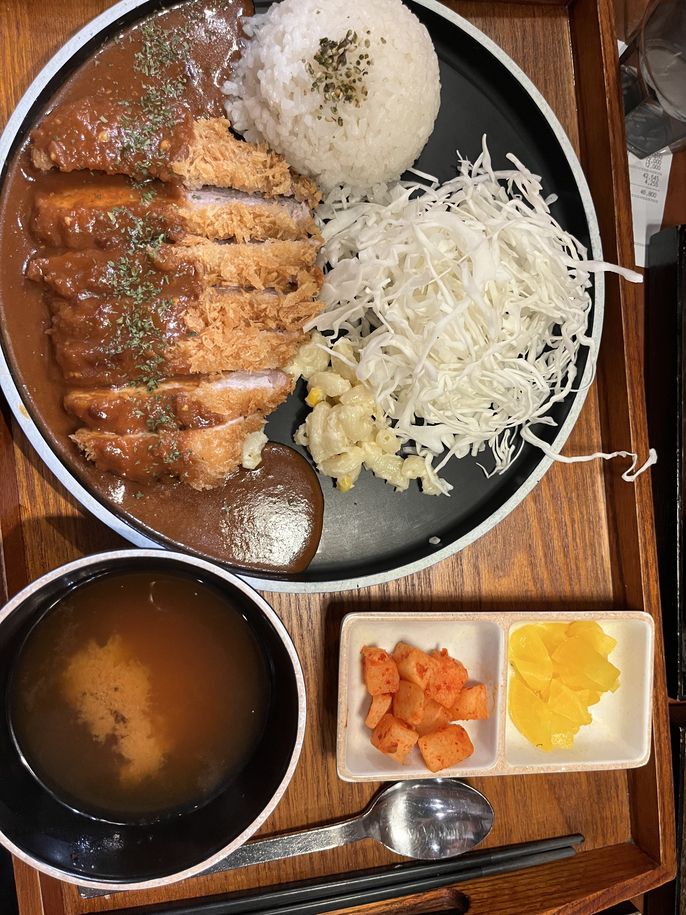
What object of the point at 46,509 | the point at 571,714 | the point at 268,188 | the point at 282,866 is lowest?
the point at 282,866

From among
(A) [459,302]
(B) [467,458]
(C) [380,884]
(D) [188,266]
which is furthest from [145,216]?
(C) [380,884]

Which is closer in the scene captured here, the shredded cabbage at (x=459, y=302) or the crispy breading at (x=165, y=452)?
the crispy breading at (x=165, y=452)

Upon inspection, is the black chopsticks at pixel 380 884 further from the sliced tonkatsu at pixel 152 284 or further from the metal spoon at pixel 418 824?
the sliced tonkatsu at pixel 152 284

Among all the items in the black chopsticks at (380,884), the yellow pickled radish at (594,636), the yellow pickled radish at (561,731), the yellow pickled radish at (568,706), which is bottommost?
the black chopsticks at (380,884)

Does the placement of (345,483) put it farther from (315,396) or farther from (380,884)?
(380,884)

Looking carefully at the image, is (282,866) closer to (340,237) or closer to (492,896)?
(492,896)

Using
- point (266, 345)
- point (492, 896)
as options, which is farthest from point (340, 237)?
point (492, 896)

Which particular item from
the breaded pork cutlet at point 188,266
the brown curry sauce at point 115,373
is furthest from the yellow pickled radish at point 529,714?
the breaded pork cutlet at point 188,266

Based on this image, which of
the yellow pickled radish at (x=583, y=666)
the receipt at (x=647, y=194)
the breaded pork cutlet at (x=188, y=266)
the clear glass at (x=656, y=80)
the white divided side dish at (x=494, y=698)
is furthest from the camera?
the receipt at (x=647, y=194)
